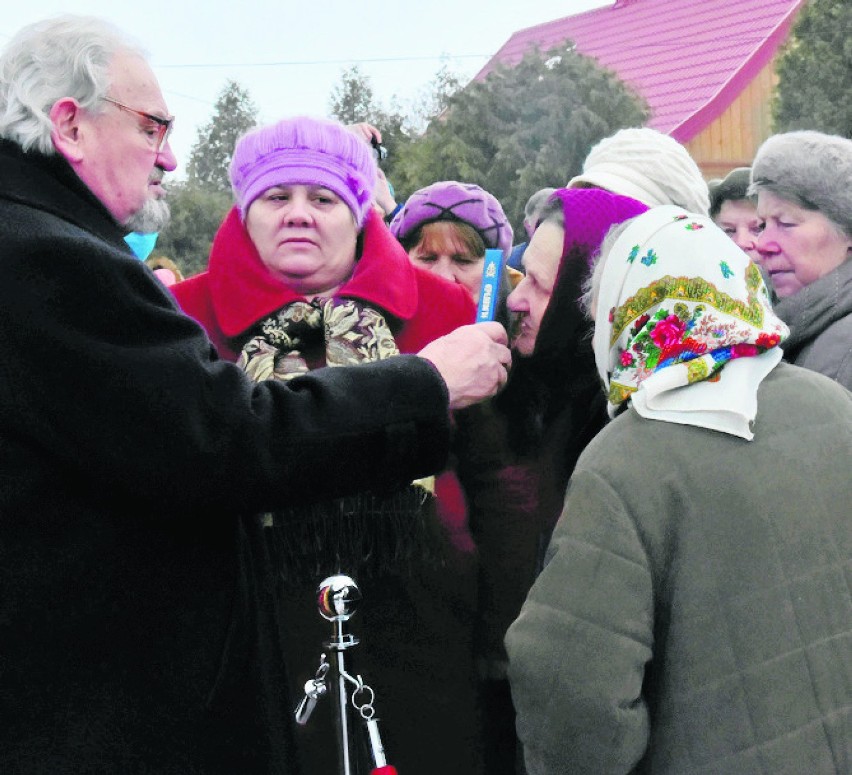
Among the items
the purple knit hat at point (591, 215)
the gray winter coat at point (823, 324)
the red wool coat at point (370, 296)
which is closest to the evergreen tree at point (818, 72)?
the gray winter coat at point (823, 324)

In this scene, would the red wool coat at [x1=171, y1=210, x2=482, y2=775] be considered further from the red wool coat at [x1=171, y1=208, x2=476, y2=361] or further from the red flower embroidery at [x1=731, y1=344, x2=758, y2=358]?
the red flower embroidery at [x1=731, y1=344, x2=758, y2=358]

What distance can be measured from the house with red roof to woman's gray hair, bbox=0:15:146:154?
1264 centimetres

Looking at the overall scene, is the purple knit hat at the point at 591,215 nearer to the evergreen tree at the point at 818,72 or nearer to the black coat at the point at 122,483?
the black coat at the point at 122,483

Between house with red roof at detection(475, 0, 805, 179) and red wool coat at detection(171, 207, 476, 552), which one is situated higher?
red wool coat at detection(171, 207, 476, 552)

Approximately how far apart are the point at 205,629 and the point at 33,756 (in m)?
0.28

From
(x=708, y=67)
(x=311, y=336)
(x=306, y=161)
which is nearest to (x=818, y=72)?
(x=708, y=67)

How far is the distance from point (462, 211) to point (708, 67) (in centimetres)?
1228

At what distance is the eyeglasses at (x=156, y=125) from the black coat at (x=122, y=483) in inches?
6.1

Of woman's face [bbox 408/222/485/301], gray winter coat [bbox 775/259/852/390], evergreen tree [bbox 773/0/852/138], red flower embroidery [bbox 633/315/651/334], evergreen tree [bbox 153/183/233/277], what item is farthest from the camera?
evergreen tree [bbox 153/183/233/277]

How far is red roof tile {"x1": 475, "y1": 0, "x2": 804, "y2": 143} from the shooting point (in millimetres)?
13945

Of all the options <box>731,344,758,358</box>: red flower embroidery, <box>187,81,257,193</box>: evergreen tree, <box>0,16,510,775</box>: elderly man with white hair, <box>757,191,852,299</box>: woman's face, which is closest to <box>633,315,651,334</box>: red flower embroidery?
<box>731,344,758,358</box>: red flower embroidery

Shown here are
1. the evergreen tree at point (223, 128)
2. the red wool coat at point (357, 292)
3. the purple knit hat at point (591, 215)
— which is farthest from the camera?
the evergreen tree at point (223, 128)

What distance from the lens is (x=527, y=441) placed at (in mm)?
2533

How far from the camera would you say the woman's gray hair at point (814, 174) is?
120 inches
